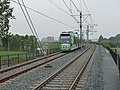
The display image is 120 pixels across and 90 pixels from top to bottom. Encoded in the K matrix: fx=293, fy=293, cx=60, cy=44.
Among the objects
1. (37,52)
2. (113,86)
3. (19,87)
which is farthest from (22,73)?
(37,52)

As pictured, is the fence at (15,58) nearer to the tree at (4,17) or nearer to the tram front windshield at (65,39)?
the tram front windshield at (65,39)

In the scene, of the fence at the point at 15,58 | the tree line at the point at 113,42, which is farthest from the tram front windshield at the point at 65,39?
the fence at the point at 15,58

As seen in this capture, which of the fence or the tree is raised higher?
the tree

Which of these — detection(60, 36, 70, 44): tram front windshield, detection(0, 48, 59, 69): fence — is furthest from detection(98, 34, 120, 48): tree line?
detection(0, 48, 59, 69): fence

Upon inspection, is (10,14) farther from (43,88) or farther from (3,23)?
(43,88)

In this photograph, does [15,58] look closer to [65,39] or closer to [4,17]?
[65,39]

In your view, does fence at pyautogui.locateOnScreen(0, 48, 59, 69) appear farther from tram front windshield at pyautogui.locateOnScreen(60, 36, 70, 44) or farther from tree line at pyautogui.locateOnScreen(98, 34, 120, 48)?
tram front windshield at pyautogui.locateOnScreen(60, 36, 70, 44)

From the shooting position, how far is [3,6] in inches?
2399

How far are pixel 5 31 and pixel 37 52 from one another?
24.4m

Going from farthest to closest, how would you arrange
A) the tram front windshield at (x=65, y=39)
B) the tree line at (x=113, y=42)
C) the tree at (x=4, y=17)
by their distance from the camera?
the tree at (x=4, y=17) → the tram front windshield at (x=65, y=39) → the tree line at (x=113, y=42)

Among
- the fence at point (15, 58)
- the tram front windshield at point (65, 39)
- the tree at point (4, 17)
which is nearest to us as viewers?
the fence at point (15, 58)

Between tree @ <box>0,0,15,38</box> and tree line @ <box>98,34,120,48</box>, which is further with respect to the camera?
tree @ <box>0,0,15,38</box>

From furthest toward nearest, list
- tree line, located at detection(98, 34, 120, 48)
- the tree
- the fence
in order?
the tree → the fence → tree line, located at detection(98, 34, 120, 48)

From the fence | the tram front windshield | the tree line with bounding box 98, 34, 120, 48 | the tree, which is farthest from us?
the tree
